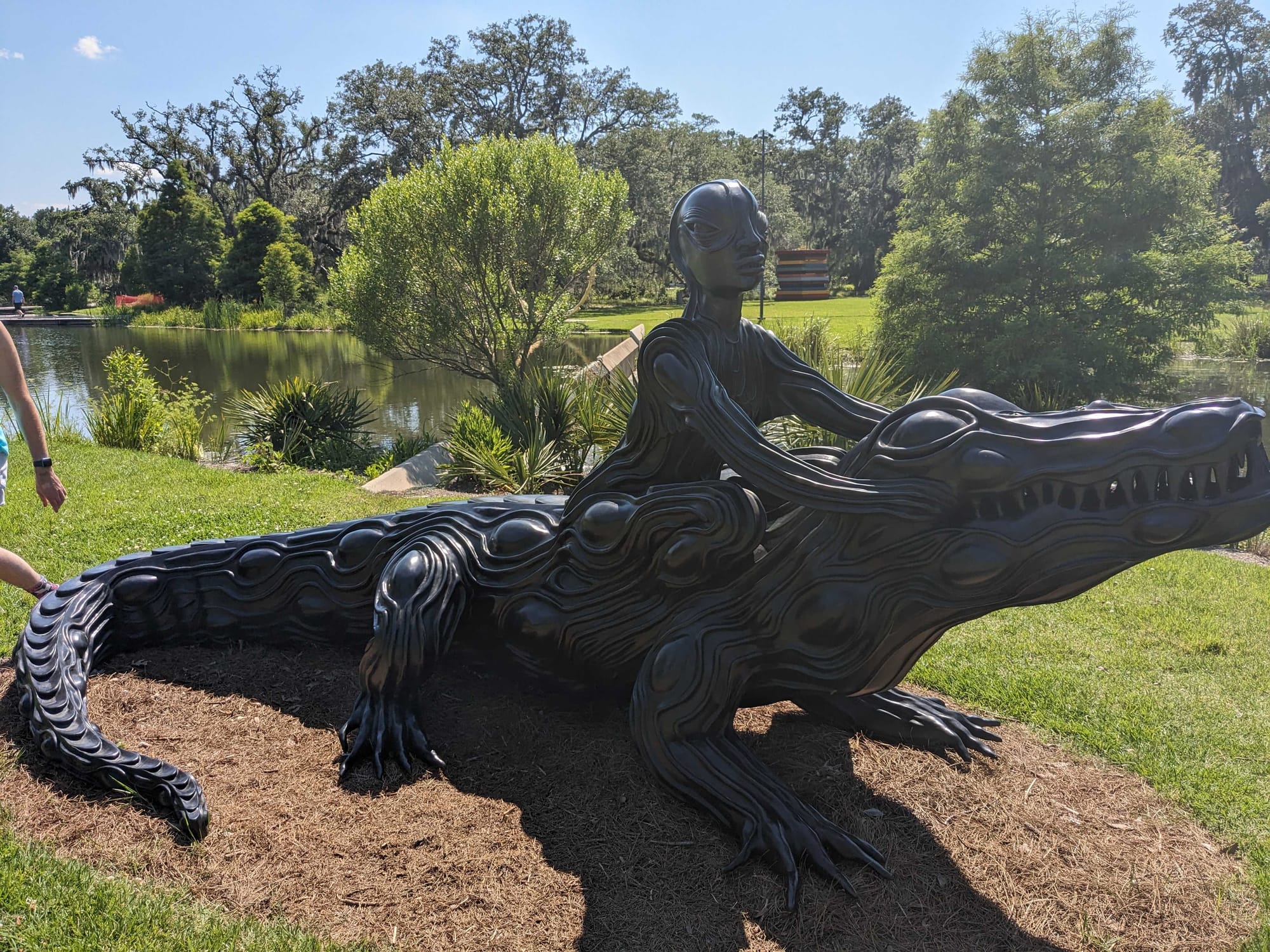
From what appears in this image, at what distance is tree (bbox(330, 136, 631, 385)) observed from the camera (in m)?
11.5

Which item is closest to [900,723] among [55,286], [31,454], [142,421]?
[31,454]

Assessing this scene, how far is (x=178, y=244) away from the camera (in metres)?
39.9

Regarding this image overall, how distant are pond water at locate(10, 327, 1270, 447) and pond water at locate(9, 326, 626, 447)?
4cm

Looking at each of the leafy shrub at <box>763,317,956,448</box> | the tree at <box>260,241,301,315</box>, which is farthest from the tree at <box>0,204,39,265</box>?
the leafy shrub at <box>763,317,956,448</box>

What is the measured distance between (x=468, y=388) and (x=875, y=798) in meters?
16.3

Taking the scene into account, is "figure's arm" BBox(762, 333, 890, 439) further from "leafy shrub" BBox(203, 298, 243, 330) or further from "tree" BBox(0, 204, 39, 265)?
"tree" BBox(0, 204, 39, 265)

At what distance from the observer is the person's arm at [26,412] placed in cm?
384

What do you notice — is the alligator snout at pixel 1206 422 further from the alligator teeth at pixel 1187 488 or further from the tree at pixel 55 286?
the tree at pixel 55 286

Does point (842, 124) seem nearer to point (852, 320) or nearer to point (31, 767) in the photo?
point (852, 320)

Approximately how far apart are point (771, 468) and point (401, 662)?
167 centimetres

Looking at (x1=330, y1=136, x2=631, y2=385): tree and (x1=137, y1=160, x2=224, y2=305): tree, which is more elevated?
(x1=137, y1=160, x2=224, y2=305): tree

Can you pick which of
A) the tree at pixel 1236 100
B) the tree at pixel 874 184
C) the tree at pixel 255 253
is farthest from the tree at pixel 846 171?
the tree at pixel 255 253

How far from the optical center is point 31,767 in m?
3.25

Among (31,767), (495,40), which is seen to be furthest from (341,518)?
(495,40)
